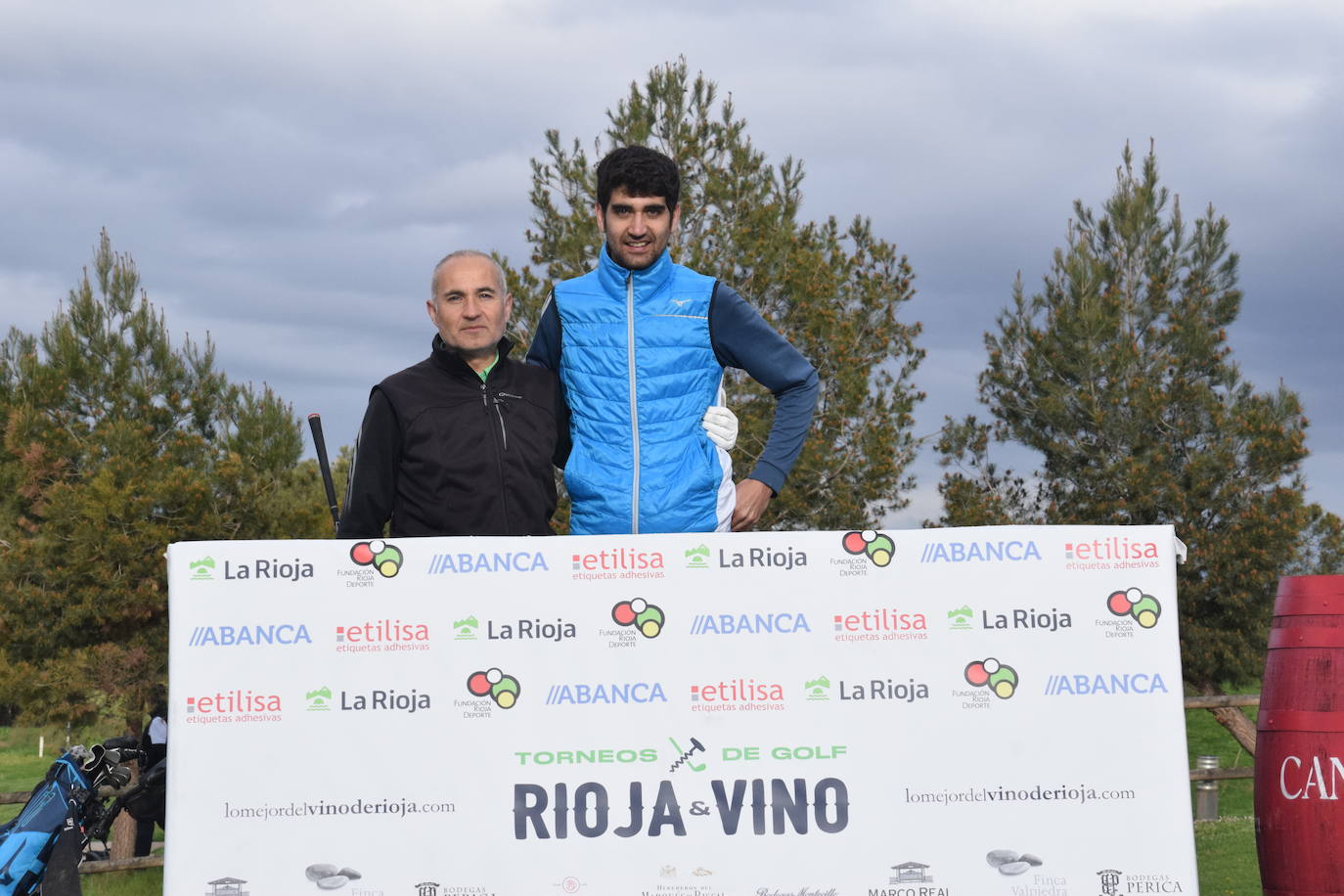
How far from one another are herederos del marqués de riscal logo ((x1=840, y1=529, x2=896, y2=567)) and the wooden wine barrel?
180cm

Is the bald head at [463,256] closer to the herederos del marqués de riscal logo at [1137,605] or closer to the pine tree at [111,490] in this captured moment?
the herederos del marqués de riscal logo at [1137,605]

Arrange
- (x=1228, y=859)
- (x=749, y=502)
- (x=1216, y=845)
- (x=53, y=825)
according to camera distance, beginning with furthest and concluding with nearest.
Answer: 1. (x=1216, y=845)
2. (x=1228, y=859)
3. (x=53, y=825)
4. (x=749, y=502)

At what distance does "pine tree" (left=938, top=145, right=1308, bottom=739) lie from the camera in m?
17.4

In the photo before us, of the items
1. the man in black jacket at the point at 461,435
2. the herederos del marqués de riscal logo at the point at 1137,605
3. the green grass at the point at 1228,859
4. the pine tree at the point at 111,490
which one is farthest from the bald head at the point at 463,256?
the pine tree at the point at 111,490

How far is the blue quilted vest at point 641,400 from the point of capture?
3742 millimetres

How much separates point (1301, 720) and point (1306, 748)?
10 centimetres

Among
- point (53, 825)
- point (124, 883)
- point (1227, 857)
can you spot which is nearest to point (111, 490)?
point (124, 883)

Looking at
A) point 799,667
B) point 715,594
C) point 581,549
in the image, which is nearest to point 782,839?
point 799,667

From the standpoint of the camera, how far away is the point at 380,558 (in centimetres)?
337

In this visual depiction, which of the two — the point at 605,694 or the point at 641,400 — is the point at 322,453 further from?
the point at 605,694

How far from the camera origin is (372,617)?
3369 mm

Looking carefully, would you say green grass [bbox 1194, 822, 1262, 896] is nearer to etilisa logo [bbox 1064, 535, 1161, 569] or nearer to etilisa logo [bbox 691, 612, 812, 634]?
etilisa logo [bbox 1064, 535, 1161, 569]

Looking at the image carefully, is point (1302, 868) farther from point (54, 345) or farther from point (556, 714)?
point (54, 345)

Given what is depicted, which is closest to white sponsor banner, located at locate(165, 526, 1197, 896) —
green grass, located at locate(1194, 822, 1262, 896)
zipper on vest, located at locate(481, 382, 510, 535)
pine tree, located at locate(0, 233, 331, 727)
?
zipper on vest, located at locate(481, 382, 510, 535)
